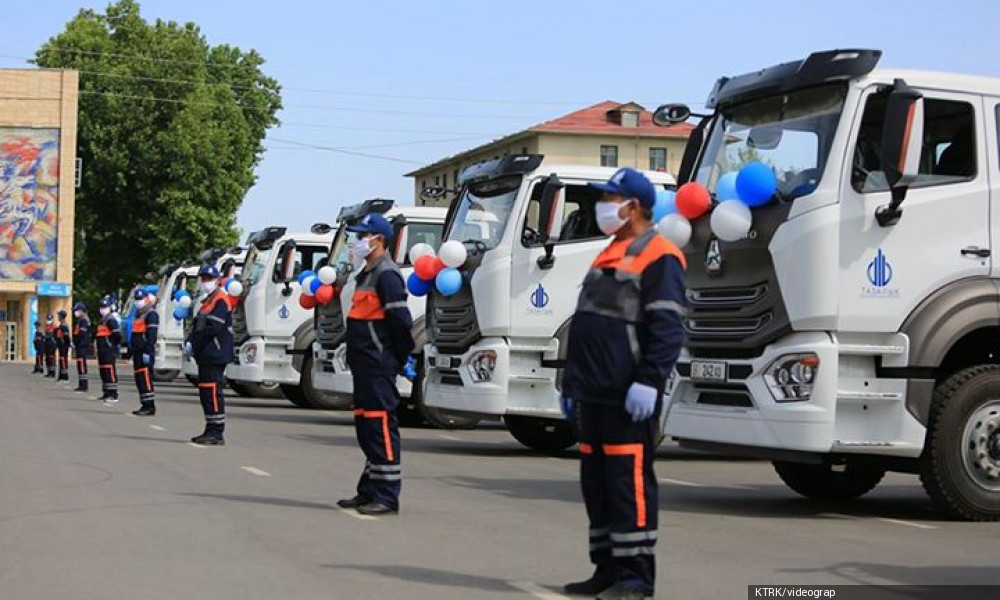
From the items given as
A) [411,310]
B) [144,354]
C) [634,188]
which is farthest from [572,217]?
[144,354]

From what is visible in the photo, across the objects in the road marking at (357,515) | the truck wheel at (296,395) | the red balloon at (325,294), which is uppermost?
the red balloon at (325,294)

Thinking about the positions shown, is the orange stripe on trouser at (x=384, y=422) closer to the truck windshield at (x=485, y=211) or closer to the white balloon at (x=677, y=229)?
the white balloon at (x=677, y=229)

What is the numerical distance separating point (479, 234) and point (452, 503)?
221 inches

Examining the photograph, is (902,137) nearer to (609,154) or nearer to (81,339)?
(81,339)

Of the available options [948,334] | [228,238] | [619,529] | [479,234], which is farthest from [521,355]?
[228,238]

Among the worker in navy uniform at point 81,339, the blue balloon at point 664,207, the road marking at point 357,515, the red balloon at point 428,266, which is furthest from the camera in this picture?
the worker in navy uniform at point 81,339

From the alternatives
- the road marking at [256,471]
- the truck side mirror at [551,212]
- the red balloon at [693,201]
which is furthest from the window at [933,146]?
the road marking at [256,471]

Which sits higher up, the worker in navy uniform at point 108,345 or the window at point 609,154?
the window at point 609,154

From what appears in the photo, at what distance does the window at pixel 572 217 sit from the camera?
16.2 m

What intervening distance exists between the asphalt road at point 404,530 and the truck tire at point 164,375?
2226 cm

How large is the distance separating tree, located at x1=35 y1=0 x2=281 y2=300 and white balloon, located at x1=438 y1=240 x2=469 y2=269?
49250 mm

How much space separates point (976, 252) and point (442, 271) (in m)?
7.08

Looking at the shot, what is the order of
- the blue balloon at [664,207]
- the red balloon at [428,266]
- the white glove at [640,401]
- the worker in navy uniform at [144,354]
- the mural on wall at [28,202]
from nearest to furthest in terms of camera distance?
1. the white glove at [640,401]
2. the blue balloon at [664,207]
3. the red balloon at [428,266]
4. the worker in navy uniform at [144,354]
5. the mural on wall at [28,202]

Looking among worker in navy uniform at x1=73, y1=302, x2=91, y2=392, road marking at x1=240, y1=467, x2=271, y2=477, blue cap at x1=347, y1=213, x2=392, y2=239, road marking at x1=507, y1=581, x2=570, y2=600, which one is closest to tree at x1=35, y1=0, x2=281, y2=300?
worker in navy uniform at x1=73, y1=302, x2=91, y2=392
